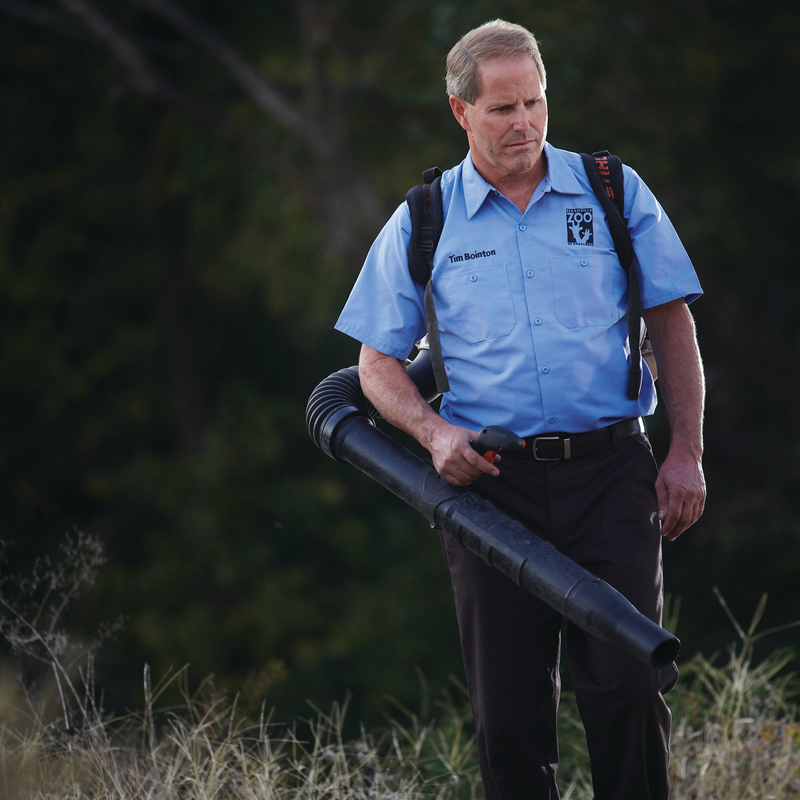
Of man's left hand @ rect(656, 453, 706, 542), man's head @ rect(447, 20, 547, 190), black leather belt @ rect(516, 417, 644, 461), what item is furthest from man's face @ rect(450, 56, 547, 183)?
man's left hand @ rect(656, 453, 706, 542)

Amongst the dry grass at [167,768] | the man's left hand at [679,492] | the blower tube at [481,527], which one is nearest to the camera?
the blower tube at [481,527]

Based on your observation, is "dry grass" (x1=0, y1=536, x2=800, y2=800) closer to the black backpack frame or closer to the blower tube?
the blower tube

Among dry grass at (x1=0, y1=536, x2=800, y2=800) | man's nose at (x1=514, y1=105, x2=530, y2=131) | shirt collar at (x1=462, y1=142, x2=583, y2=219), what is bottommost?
dry grass at (x1=0, y1=536, x2=800, y2=800)

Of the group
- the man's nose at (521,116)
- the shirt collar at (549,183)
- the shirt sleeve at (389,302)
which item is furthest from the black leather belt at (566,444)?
the man's nose at (521,116)

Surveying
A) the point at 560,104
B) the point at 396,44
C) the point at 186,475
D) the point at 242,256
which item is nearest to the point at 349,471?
the point at 186,475

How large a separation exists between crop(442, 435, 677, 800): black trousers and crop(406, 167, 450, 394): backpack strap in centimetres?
28

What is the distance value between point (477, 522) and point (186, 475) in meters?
9.30

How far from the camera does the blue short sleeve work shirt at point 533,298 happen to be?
2.37m

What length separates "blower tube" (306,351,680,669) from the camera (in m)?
2.07

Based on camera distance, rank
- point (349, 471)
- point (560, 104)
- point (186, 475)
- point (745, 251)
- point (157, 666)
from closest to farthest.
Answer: point (560, 104), point (745, 251), point (157, 666), point (186, 475), point (349, 471)

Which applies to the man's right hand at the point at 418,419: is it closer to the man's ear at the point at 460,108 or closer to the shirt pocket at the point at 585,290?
the shirt pocket at the point at 585,290

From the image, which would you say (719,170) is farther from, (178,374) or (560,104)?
(178,374)

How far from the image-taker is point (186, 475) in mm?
11234

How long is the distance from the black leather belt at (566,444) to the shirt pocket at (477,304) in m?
0.25
